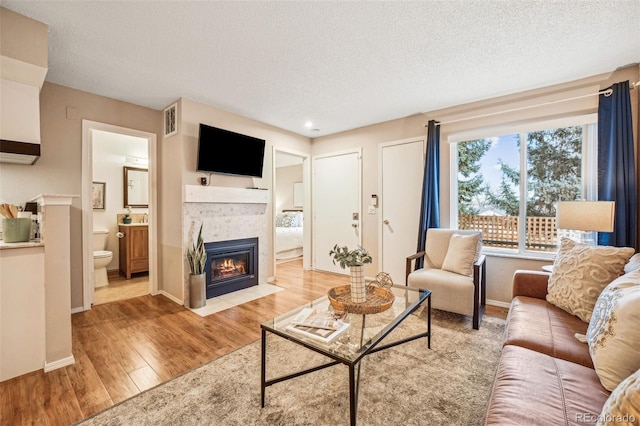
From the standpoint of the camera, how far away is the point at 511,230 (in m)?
3.27

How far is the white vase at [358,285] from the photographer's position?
6.32 feet

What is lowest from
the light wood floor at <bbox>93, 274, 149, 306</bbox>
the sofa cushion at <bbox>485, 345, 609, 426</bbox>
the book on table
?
the light wood floor at <bbox>93, 274, 149, 306</bbox>

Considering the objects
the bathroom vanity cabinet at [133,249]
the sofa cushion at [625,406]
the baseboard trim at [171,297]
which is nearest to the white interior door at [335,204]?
the baseboard trim at [171,297]

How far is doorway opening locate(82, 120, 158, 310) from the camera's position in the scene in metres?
3.70

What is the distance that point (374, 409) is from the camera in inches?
61.8

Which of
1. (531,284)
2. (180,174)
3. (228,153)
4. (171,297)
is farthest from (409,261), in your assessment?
(171,297)

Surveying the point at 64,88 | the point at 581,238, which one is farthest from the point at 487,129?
the point at 64,88

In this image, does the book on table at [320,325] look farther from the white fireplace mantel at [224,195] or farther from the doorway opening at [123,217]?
the doorway opening at [123,217]

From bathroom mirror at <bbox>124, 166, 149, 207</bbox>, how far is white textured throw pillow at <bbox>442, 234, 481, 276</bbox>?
198 inches

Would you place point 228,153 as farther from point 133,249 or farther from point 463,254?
point 463,254

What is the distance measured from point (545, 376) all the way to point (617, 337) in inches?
12.5

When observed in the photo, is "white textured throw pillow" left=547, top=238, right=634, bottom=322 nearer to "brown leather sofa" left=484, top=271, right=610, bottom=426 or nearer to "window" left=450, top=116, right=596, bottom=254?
"brown leather sofa" left=484, top=271, right=610, bottom=426

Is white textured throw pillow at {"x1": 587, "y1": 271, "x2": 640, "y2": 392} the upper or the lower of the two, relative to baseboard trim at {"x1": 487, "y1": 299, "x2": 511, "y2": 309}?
upper

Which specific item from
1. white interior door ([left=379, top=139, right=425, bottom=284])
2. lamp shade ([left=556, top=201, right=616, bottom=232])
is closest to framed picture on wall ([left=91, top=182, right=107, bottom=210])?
white interior door ([left=379, top=139, right=425, bottom=284])
